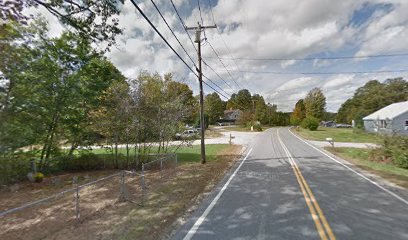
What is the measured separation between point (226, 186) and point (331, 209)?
3.85m

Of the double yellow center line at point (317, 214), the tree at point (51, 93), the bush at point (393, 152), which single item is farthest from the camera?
the bush at point (393, 152)

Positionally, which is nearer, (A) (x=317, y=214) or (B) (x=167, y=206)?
(A) (x=317, y=214)

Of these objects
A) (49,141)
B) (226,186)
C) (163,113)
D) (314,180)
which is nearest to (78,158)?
(49,141)

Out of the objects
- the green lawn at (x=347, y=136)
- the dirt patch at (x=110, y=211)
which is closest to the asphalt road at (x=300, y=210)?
the dirt patch at (x=110, y=211)

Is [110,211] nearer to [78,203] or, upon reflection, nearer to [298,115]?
[78,203]

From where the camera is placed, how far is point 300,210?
6770mm

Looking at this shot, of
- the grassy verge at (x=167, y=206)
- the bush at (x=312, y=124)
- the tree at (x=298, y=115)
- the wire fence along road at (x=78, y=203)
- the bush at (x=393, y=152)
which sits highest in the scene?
the tree at (x=298, y=115)

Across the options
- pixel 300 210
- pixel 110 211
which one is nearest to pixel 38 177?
pixel 110 211

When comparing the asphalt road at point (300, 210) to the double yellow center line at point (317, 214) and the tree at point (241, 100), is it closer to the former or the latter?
the double yellow center line at point (317, 214)

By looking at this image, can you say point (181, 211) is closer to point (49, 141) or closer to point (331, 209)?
point (331, 209)

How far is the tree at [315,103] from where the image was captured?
7469 centimetres

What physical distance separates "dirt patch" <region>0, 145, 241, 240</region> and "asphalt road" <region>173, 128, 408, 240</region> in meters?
0.73

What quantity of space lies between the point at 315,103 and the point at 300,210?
7459 centimetres

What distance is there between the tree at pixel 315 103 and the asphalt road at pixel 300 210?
6822 cm
